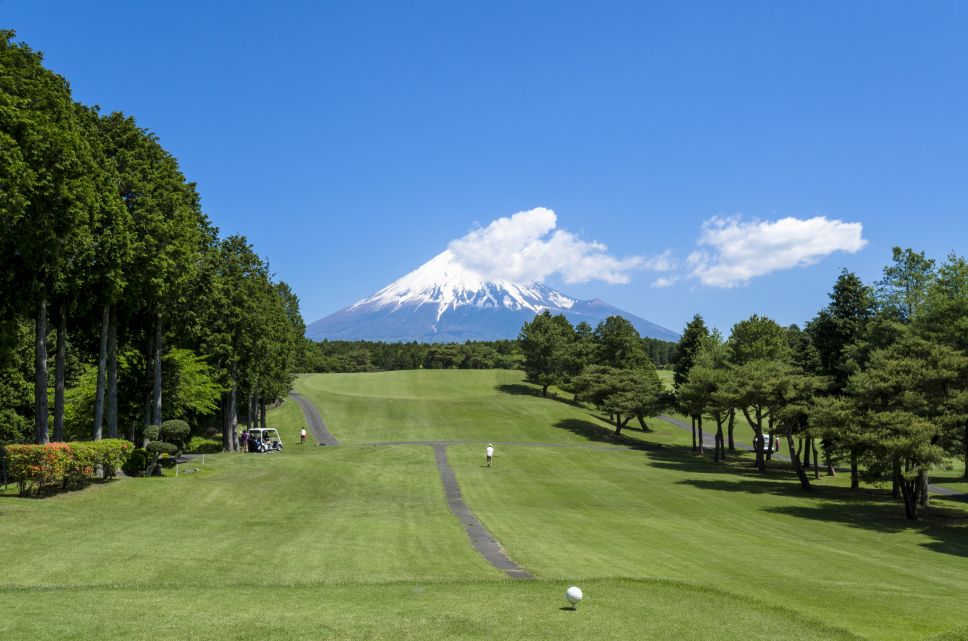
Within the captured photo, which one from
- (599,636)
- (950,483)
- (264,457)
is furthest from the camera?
(950,483)

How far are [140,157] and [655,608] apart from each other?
3188 centimetres

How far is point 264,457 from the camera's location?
44.7m

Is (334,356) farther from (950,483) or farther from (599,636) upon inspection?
(599,636)

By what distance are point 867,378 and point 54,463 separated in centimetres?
4138

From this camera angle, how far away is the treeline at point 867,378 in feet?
112

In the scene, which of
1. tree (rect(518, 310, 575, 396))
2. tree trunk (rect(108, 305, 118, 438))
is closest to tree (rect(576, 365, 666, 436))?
tree (rect(518, 310, 575, 396))

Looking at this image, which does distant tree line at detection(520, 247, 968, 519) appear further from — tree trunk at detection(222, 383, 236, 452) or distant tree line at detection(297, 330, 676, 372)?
distant tree line at detection(297, 330, 676, 372)

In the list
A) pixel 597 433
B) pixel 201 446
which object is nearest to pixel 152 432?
pixel 201 446

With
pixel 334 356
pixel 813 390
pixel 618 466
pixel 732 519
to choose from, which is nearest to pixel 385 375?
pixel 334 356

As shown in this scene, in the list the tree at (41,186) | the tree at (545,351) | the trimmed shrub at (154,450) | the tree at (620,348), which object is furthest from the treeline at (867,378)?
the tree at (41,186)

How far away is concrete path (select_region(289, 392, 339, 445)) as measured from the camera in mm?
68162

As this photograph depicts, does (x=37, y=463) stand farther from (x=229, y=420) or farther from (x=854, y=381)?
(x=854, y=381)

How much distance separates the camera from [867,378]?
122 feet

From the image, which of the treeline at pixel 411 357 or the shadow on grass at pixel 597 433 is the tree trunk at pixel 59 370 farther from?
the treeline at pixel 411 357
